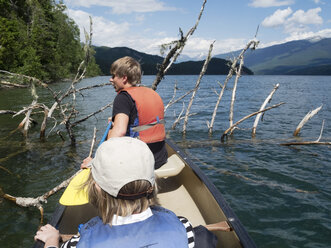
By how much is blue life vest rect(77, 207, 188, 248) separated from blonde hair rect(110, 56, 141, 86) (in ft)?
6.93

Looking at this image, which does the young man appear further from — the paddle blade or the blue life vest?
the blue life vest

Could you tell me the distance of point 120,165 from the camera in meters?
1.58

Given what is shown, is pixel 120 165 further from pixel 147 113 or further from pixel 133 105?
pixel 147 113

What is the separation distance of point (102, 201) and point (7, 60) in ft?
132

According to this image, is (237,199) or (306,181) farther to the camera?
(306,181)

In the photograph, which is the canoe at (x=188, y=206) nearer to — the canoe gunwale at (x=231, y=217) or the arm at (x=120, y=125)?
the canoe gunwale at (x=231, y=217)

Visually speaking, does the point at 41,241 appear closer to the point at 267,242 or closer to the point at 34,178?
the point at 267,242

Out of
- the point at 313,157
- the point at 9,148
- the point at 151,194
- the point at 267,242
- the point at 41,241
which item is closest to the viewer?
the point at 151,194

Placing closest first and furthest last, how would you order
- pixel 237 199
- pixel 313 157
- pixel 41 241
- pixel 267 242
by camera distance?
pixel 41 241 → pixel 267 242 → pixel 237 199 → pixel 313 157

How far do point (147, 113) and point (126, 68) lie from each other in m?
0.63

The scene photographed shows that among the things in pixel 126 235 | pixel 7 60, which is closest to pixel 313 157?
pixel 126 235

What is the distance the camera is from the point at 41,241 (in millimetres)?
2338

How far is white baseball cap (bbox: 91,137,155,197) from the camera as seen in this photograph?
1577mm

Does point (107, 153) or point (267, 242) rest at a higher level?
point (107, 153)
